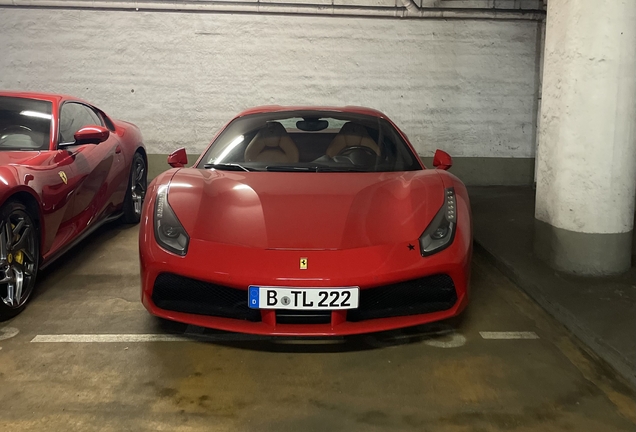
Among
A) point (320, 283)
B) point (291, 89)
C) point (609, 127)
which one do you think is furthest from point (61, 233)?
point (291, 89)

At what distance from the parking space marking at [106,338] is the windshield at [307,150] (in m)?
1.08

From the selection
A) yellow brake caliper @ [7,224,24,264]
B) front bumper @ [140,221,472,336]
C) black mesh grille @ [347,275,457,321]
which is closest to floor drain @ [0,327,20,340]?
yellow brake caliper @ [7,224,24,264]

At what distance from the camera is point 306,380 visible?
2.54 m

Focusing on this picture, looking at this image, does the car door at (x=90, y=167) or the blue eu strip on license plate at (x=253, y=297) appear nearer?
the blue eu strip on license plate at (x=253, y=297)

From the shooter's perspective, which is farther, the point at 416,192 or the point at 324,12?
the point at 324,12

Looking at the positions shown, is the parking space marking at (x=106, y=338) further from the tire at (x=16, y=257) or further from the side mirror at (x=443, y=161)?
the side mirror at (x=443, y=161)

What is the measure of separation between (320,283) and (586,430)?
3.92ft

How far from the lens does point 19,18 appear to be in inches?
282

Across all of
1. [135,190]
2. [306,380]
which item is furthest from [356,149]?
[135,190]

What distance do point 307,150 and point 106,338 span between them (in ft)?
6.19

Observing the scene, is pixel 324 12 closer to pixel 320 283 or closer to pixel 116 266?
pixel 116 266

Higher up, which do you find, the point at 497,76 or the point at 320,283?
the point at 497,76

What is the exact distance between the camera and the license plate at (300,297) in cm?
252

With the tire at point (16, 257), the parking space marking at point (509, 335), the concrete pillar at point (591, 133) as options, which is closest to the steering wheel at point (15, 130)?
the tire at point (16, 257)
